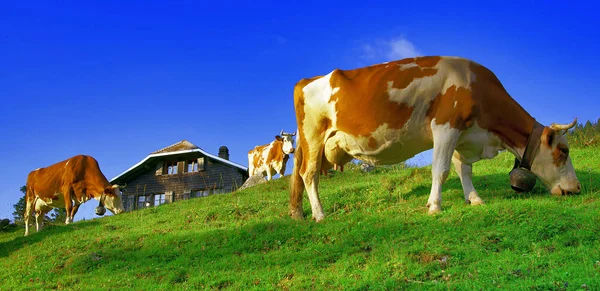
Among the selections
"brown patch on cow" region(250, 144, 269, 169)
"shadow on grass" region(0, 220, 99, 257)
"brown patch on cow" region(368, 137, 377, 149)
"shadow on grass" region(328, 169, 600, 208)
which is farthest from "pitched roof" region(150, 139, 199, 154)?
"brown patch on cow" region(368, 137, 377, 149)

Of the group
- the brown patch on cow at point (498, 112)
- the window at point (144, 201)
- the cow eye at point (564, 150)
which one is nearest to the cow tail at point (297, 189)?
the brown patch on cow at point (498, 112)

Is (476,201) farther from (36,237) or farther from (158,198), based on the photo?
(158,198)

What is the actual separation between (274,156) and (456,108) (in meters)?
23.6

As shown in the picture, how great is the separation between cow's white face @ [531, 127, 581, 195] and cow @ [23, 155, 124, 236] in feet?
58.8

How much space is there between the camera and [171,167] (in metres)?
44.7

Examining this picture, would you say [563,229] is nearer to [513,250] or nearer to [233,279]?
[513,250]

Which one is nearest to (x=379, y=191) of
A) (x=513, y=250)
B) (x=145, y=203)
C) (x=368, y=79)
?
(x=368, y=79)

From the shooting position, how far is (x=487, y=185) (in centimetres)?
1541

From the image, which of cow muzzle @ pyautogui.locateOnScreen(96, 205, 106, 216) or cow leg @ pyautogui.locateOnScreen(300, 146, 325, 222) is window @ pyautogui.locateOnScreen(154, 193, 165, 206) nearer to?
cow muzzle @ pyautogui.locateOnScreen(96, 205, 106, 216)

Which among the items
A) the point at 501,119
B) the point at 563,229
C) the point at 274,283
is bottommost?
the point at 274,283

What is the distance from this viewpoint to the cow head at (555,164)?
40.3 feet

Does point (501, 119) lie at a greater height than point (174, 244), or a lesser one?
greater

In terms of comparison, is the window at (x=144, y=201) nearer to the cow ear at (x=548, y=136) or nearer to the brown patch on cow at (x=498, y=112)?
the brown patch on cow at (x=498, y=112)

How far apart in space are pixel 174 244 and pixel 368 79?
5542 mm
